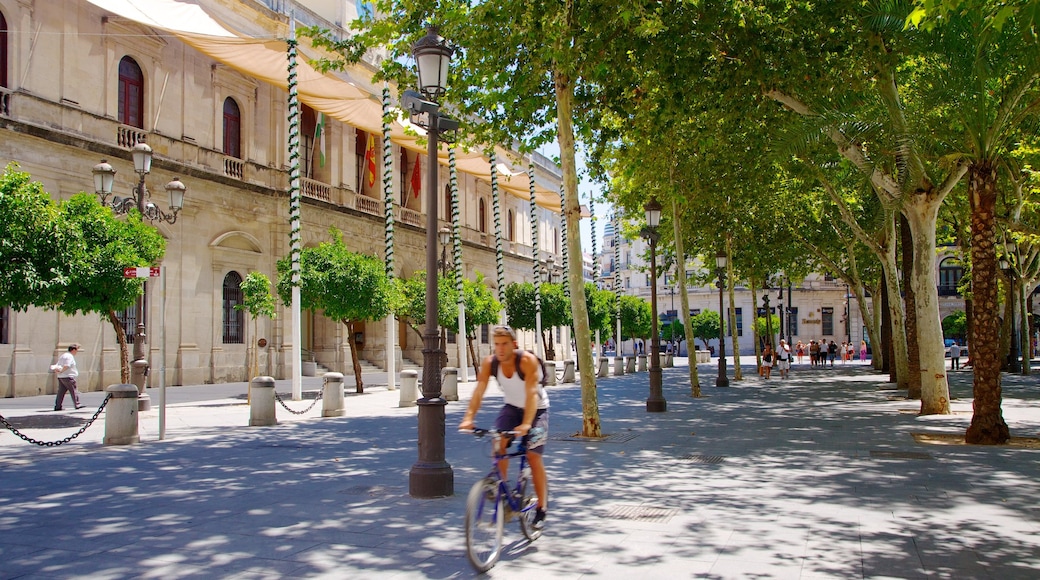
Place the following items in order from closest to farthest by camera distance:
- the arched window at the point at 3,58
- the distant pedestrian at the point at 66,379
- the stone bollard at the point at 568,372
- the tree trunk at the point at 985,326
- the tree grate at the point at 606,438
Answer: the tree trunk at the point at 985,326, the tree grate at the point at 606,438, the distant pedestrian at the point at 66,379, the arched window at the point at 3,58, the stone bollard at the point at 568,372

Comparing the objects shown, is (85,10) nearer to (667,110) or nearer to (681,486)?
(667,110)

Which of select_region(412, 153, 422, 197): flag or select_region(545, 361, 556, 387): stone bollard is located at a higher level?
select_region(412, 153, 422, 197): flag

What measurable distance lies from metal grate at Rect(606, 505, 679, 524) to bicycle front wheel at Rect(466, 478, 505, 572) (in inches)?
70.8

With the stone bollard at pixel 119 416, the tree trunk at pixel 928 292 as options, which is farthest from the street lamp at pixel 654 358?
the stone bollard at pixel 119 416

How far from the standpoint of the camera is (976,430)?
11625mm

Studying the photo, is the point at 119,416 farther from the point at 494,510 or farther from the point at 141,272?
the point at 494,510

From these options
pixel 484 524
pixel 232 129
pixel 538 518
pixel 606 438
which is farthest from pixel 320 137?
pixel 484 524

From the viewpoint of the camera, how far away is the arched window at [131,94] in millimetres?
24922

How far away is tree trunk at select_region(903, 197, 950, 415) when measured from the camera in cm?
1473

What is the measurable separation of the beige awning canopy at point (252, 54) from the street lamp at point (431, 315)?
9.68 meters

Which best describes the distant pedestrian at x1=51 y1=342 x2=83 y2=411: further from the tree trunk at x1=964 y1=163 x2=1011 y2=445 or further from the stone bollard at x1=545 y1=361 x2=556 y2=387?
the tree trunk at x1=964 y1=163 x2=1011 y2=445

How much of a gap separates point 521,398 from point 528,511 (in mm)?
869

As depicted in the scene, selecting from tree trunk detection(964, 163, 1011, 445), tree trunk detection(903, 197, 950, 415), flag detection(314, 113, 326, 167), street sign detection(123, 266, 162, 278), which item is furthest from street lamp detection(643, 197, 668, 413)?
flag detection(314, 113, 326, 167)

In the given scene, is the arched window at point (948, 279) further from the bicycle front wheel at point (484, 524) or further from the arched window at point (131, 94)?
the bicycle front wheel at point (484, 524)
